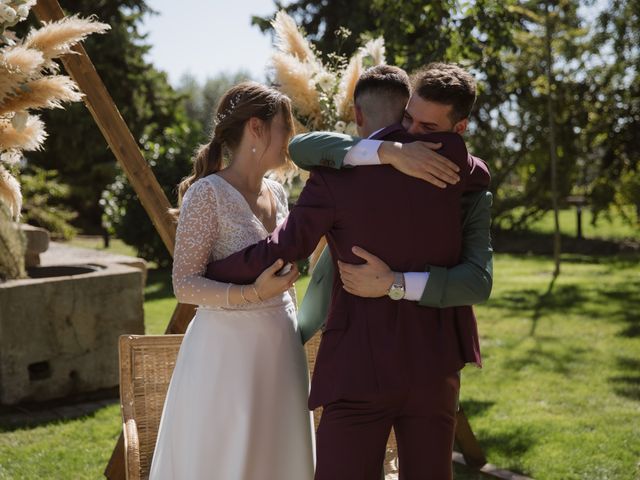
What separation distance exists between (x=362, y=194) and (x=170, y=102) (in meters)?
17.4

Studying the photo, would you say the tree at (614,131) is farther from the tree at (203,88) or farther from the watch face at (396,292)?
the tree at (203,88)

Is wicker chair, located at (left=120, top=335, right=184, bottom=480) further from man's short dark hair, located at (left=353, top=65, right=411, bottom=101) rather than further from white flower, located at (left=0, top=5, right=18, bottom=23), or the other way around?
man's short dark hair, located at (left=353, top=65, right=411, bottom=101)

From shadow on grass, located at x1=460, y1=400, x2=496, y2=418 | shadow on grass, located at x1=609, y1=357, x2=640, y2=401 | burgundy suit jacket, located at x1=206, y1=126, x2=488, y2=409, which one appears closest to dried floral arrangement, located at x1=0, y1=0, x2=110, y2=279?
burgundy suit jacket, located at x1=206, y1=126, x2=488, y2=409

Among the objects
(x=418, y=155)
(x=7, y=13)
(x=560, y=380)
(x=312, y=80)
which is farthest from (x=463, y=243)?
(x=560, y=380)

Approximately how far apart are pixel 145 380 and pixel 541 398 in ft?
12.2

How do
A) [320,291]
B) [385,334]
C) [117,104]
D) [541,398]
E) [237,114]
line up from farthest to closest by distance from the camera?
[117,104]
[541,398]
[237,114]
[320,291]
[385,334]

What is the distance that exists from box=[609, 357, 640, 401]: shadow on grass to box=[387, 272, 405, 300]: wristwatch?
443 cm

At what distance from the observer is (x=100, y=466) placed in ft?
15.0

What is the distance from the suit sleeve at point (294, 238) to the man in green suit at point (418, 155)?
0.34 feet

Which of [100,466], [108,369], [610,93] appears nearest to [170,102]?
[610,93]

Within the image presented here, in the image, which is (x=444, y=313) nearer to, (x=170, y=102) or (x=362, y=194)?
(x=362, y=194)

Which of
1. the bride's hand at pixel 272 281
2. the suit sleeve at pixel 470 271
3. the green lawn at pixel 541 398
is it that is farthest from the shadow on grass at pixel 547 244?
the bride's hand at pixel 272 281

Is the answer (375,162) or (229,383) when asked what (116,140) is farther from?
(375,162)

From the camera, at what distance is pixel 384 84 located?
93.7 inches
